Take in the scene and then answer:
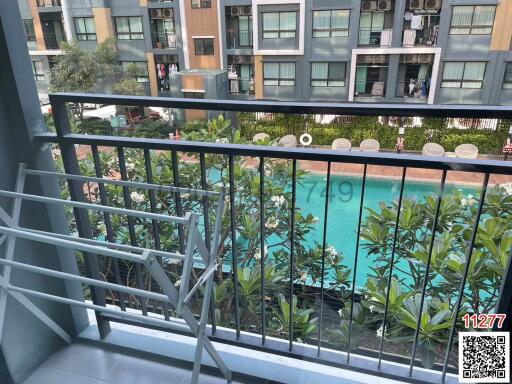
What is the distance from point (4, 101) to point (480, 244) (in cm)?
196

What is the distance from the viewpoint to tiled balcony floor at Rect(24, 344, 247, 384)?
1.39 metres

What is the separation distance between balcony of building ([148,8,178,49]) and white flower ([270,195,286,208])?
12.4 m

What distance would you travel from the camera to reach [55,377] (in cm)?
140

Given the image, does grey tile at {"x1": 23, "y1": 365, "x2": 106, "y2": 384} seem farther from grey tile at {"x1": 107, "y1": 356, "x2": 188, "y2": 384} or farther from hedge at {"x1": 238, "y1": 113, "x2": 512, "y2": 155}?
hedge at {"x1": 238, "y1": 113, "x2": 512, "y2": 155}

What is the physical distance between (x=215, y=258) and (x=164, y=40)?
45.2ft

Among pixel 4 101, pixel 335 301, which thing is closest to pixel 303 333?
pixel 335 301

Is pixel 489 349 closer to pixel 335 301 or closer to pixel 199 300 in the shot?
pixel 335 301

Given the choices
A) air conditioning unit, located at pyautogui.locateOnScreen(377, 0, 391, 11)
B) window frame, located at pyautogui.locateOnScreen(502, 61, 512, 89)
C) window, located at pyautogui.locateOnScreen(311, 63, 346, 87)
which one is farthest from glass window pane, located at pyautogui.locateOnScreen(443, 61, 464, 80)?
window, located at pyautogui.locateOnScreen(311, 63, 346, 87)

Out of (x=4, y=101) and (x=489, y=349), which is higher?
(x=4, y=101)

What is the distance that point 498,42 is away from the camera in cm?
1085

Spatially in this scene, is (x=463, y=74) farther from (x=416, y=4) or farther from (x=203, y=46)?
(x=203, y=46)

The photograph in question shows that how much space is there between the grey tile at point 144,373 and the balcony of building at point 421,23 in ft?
39.7

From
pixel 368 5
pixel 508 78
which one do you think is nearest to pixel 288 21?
pixel 368 5

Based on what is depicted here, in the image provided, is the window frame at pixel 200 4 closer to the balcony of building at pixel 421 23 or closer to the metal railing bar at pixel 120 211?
the balcony of building at pixel 421 23
